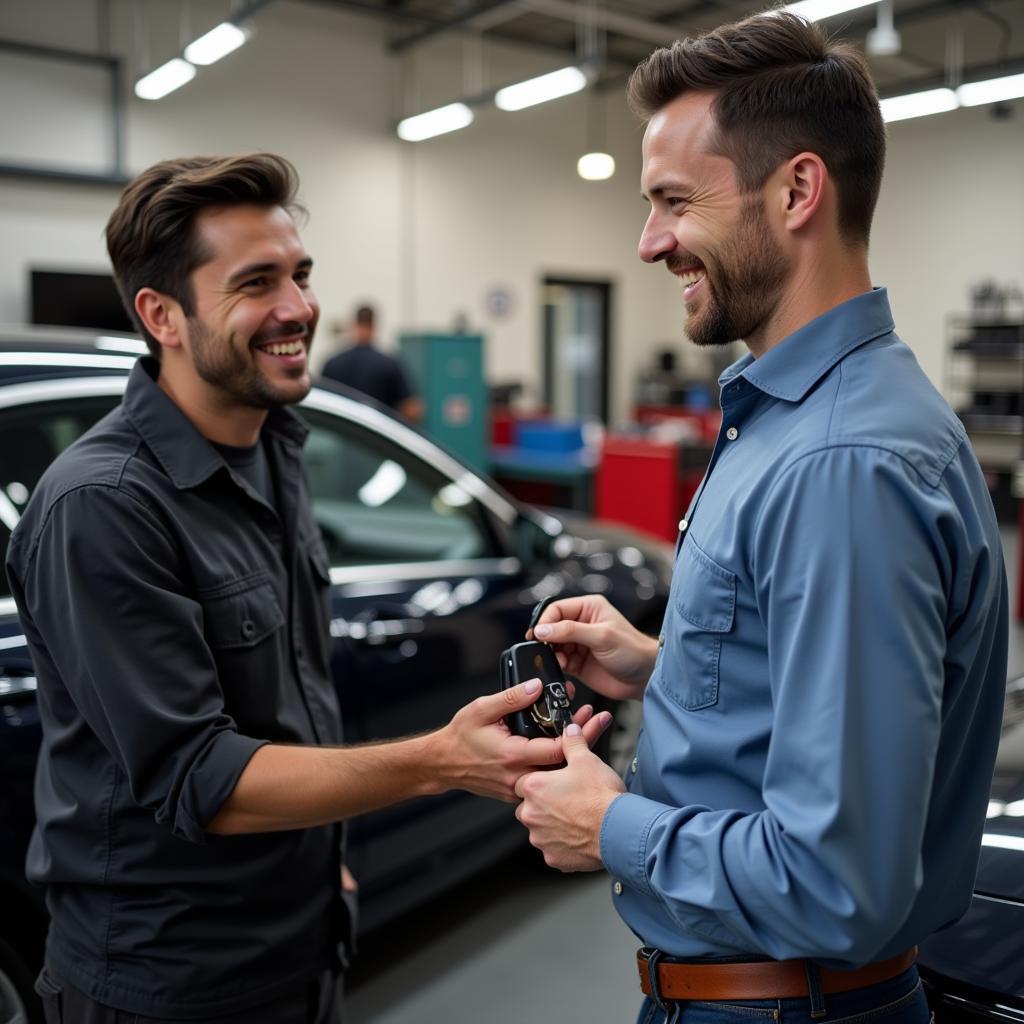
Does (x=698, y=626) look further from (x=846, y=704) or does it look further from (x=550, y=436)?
(x=550, y=436)

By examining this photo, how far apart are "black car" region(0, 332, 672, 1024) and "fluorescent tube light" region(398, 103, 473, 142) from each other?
639 centimetres

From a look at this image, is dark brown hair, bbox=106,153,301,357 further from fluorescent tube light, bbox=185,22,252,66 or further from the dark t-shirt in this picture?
fluorescent tube light, bbox=185,22,252,66

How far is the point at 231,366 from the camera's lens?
1.49 meters

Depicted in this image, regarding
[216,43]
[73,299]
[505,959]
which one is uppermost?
[216,43]

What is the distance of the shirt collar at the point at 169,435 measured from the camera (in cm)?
136

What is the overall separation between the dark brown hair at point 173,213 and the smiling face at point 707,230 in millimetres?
673

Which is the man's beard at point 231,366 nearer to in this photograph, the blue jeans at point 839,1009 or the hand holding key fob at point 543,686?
the hand holding key fob at point 543,686

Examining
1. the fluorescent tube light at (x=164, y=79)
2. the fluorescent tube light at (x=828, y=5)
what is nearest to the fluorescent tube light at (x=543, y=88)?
the fluorescent tube light at (x=828, y=5)

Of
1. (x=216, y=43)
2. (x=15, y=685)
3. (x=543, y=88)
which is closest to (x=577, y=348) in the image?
(x=543, y=88)

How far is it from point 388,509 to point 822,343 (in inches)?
78.7

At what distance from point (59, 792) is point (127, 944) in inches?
8.4

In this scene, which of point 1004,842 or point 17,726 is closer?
point 1004,842

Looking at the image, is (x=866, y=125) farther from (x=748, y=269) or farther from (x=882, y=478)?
(x=882, y=478)

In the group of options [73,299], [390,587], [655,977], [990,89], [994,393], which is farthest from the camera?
[994,393]
